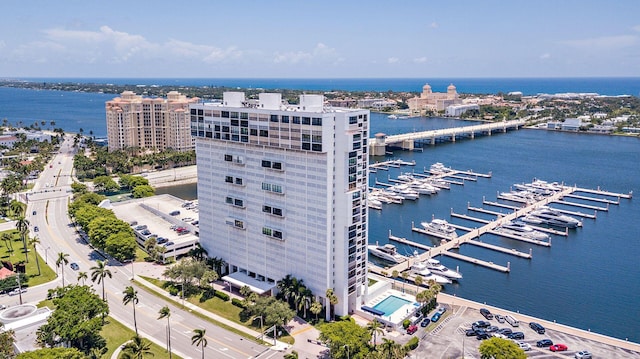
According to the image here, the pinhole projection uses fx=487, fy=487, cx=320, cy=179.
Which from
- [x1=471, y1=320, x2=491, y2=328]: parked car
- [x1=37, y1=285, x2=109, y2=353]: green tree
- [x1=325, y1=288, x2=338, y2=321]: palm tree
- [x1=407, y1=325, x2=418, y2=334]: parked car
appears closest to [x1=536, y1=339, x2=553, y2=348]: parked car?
[x1=471, y1=320, x2=491, y2=328]: parked car

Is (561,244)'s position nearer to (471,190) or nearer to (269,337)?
(471,190)

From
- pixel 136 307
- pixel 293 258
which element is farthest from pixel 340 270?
pixel 136 307

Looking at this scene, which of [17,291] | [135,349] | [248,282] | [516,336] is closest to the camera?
[135,349]

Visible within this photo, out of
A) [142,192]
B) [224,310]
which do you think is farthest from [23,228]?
[224,310]

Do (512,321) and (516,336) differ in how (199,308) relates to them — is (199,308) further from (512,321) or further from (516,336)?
(512,321)

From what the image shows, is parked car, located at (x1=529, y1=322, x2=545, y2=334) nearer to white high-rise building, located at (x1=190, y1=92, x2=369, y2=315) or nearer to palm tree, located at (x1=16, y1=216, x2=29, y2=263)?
white high-rise building, located at (x1=190, y1=92, x2=369, y2=315)

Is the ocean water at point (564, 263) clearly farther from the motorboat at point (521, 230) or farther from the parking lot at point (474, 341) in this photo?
the parking lot at point (474, 341)

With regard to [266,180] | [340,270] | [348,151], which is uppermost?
[348,151]
